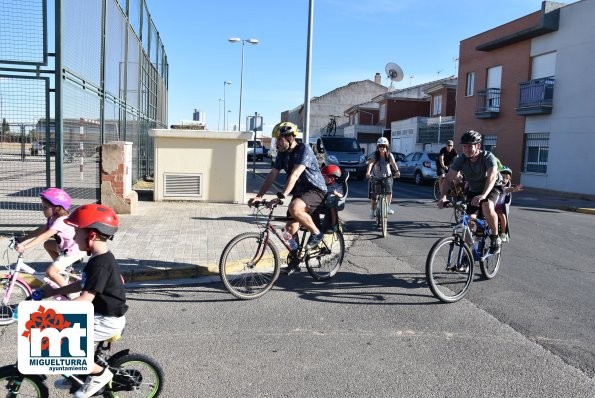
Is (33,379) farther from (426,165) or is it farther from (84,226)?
(426,165)

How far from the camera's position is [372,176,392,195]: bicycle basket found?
1002 centimetres

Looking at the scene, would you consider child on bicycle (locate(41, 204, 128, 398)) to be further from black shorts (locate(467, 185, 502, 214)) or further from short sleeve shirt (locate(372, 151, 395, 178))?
short sleeve shirt (locate(372, 151, 395, 178))

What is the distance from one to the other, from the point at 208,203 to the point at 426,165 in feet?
45.4

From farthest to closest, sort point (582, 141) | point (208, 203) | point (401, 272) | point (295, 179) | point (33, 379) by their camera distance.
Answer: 1. point (582, 141)
2. point (208, 203)
3. point (401, 272)
4. point (295, 179)
5. point (33, 379)

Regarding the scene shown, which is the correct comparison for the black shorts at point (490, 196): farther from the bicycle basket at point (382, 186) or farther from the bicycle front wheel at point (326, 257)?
the bicycle basket at point (382, 186)

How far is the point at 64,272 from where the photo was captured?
4.89m

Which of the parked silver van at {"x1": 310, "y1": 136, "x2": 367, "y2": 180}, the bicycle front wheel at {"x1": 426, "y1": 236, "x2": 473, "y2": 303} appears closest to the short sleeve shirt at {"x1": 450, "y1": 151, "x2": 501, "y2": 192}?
the bicycle front wheel at {"x1": 426, "y1": 236, "x2": 473, "y2": 303}

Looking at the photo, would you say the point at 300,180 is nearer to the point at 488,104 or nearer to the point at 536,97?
the point at 536,97

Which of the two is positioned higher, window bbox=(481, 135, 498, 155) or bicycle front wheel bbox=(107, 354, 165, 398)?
window bbox=(481, 135, 498, 155)

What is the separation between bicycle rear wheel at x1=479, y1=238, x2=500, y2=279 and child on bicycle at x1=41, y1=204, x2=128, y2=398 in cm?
461

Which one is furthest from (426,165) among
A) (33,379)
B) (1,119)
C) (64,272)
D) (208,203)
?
(33,379)

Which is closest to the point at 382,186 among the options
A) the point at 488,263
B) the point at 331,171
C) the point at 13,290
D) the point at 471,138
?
the point at 331,171

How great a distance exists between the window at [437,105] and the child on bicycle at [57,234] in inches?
1430

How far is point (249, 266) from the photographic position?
5836 millimetres
